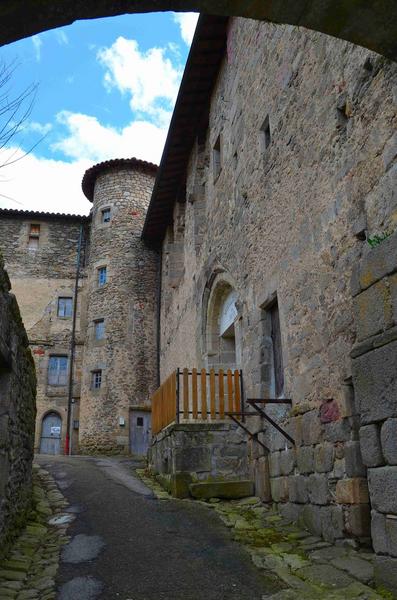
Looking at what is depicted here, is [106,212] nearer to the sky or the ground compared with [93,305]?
nearer to the sky

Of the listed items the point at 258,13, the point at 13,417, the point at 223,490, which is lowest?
the point at 223,490

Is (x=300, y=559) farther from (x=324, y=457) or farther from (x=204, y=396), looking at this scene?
(x=204, y=396)

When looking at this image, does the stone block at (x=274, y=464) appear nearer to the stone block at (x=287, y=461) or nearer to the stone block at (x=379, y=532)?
the stone block at (x=287, y=461)

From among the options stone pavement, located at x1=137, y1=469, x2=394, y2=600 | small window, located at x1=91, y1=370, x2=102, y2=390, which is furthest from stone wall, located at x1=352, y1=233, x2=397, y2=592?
small window, located at x1=91, y1=370, x2=102, y2=390

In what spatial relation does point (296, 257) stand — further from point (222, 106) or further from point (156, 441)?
point (222, 106)

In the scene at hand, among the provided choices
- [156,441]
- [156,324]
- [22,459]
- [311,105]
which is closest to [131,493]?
[156,441]

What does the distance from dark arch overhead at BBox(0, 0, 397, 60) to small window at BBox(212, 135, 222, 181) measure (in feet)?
27.0

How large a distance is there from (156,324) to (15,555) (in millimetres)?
14542

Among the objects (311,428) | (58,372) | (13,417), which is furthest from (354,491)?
(58,372)

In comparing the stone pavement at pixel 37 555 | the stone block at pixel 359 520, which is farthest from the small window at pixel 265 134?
the stone pavement at pixel 37 555

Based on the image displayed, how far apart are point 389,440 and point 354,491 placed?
1476 millimetres

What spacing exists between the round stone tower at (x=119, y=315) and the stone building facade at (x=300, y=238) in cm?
726

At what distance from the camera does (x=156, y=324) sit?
→ 1942 cm

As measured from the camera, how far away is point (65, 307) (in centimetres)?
2122
